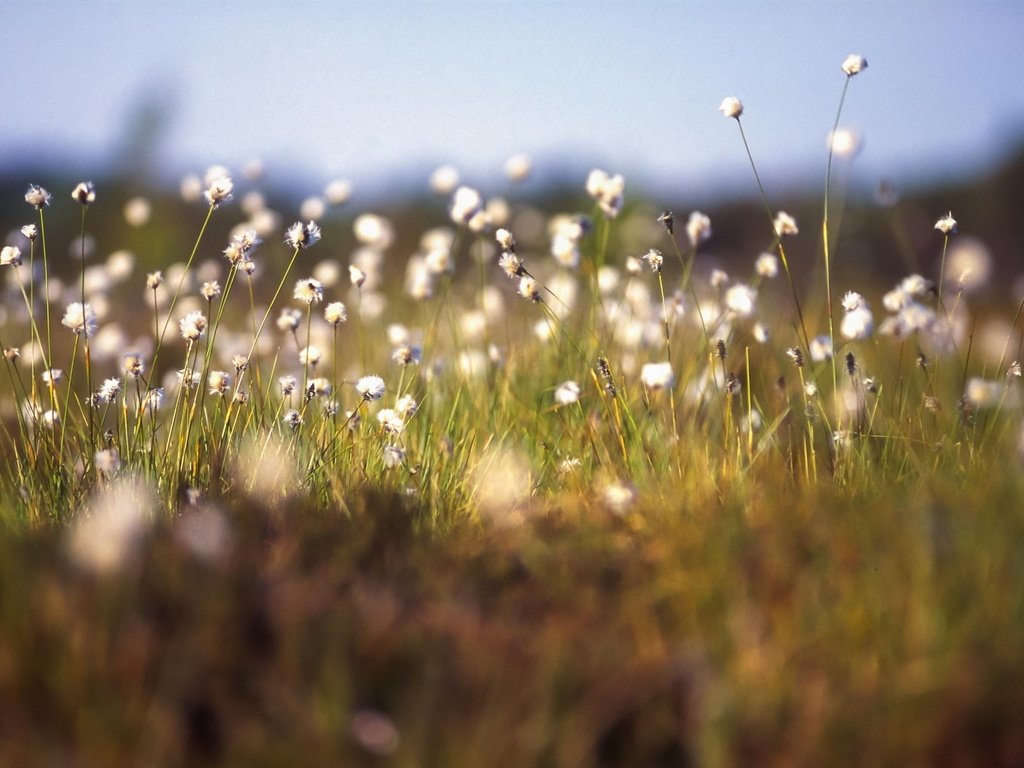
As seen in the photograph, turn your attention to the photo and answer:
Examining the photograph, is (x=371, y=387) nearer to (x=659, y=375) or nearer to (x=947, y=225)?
(x=659, y=375)

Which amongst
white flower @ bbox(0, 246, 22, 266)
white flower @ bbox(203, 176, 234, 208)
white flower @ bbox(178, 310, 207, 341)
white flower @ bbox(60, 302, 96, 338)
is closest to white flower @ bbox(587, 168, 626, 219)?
white flower @ bbox(203, 176, 234, 208)

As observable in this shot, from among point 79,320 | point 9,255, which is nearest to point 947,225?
point 79,320

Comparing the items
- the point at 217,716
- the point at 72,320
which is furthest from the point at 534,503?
the point at 72,320

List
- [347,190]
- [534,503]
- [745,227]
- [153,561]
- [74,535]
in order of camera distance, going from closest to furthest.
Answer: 1. [153,561]
2. [74,535]
3. [534,503]
4. [347,190]
5. [745,227]

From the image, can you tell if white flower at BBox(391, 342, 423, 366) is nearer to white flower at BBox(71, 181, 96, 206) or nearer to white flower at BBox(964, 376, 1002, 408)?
white flower at BBox(71, 181, 96, 206)

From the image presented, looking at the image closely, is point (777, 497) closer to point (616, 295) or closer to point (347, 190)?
point (347, 190)

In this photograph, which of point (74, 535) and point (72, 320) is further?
point (72, 320)

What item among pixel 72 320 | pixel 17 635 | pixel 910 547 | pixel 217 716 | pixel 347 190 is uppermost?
pixel 347 190
